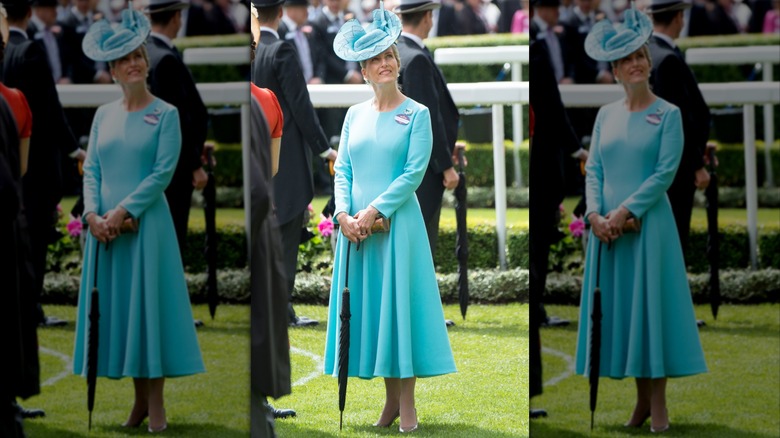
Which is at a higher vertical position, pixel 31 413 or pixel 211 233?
pixel 211 233

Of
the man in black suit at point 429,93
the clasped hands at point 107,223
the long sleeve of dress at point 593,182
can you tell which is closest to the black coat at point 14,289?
the clasped hands at point 107,223

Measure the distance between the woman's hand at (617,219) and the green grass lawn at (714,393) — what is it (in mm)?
417

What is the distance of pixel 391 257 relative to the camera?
4750mm

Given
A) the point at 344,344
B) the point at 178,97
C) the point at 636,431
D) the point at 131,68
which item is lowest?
the point at 636,431

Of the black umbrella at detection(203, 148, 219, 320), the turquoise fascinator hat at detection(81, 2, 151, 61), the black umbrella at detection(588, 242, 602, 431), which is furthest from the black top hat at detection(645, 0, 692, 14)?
the turquoise fascinator hat at detection(81, 2, 151, 61)

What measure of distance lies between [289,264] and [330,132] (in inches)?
23.1

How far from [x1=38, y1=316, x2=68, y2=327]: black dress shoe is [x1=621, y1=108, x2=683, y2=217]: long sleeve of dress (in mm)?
1971

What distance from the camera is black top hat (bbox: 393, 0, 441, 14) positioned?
15.9ft

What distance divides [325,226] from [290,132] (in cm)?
42

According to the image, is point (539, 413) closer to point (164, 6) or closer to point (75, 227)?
point (75, 227)

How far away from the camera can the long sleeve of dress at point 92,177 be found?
4109mm

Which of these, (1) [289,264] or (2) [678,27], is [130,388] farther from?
(2) [678,27]

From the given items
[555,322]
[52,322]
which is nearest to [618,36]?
[555,322]

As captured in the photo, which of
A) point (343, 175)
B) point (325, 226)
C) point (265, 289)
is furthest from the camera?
point (325, 226)
